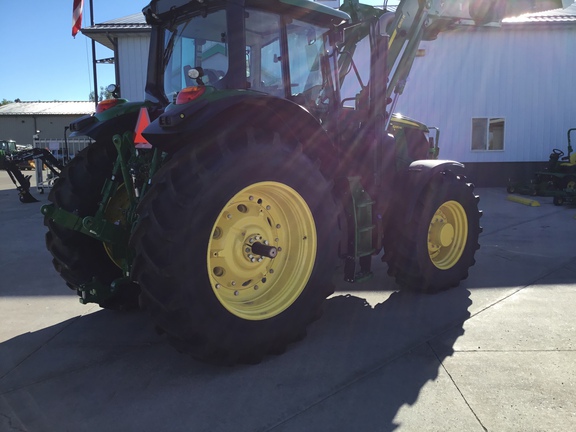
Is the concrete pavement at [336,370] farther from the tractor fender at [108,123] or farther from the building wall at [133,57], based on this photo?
the building wall at [133,57]

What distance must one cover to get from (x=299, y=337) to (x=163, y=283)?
45.7 inches

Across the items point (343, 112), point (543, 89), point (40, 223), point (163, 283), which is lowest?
point (40, 223)

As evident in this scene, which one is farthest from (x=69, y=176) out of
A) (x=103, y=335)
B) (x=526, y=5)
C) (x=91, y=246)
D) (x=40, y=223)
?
(x=40, y=223)

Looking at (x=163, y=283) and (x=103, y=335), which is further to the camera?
(x=103, y=335)

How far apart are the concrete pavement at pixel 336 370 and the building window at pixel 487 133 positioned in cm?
1082

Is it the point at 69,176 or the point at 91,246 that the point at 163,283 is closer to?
the point at 91,246

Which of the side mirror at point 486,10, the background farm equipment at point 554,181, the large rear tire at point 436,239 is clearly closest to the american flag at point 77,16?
the side mirror at point 486,10

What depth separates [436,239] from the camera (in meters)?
4.55

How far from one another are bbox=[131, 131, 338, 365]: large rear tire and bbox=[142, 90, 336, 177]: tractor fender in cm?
11

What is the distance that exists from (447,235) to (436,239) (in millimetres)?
148

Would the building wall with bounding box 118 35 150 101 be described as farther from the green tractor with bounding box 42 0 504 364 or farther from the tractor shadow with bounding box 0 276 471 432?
the tractor shadow with bounding box 0 276 471 432

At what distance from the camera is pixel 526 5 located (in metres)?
5.55

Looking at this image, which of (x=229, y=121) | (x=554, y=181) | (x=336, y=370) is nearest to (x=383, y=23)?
(x=229, y=121)

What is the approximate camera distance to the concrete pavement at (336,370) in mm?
2455
